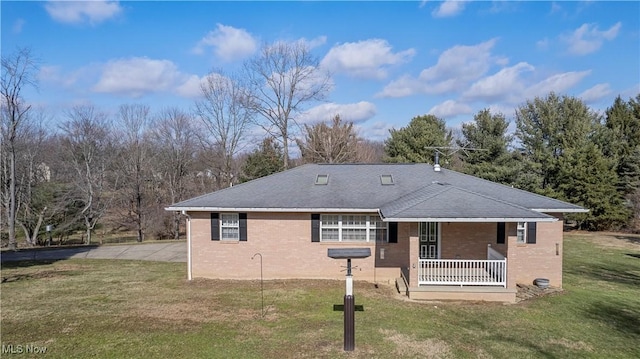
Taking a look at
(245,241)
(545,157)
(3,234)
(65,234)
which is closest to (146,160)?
(65,234)

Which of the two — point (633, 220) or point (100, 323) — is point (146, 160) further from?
point (633, 220)

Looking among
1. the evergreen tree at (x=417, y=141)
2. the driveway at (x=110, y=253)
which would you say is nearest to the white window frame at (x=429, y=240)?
the driveway at (x=110, y=253)

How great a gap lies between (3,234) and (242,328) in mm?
30685

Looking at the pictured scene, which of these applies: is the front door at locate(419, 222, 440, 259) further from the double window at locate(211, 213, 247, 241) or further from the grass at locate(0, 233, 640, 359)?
the double window at locate(211, 213, 247, 241)

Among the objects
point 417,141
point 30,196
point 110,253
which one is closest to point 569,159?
point 417,141

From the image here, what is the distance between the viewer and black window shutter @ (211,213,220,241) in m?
14.0

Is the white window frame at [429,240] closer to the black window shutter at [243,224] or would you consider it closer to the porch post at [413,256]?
the porch post at [413,256]

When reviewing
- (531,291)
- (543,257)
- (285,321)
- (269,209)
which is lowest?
(531,291)

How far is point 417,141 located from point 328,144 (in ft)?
30.3

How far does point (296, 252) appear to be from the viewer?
13.9m

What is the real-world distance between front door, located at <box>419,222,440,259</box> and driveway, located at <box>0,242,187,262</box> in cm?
1135

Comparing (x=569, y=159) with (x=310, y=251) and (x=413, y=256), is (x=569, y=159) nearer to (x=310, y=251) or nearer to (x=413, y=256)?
(x=413, y=256)

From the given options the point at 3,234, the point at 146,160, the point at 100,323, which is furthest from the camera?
the point at 146,160

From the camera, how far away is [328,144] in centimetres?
3909
